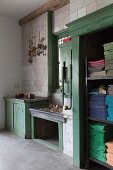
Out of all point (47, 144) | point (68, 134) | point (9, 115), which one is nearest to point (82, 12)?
point (68, 134)

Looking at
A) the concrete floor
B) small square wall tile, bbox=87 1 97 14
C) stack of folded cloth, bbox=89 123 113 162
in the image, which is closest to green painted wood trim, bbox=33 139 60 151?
the concrete floor

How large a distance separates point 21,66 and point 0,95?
1103mm

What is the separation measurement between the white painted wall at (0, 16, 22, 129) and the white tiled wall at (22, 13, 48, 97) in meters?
0.18

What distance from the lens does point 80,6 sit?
3213 millimetres

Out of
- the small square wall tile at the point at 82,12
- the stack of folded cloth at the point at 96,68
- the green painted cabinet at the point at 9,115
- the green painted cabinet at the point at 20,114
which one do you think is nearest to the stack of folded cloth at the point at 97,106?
the stack of folded cloth at the point at 96,68

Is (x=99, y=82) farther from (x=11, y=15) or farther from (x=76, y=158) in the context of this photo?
(x=11, y=15)

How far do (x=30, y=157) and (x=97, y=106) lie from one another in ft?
5.30

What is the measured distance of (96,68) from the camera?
3121mm

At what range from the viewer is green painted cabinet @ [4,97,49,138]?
5.01m

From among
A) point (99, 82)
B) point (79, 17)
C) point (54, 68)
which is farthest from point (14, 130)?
point (79, 17)

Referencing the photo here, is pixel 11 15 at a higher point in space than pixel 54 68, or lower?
higher

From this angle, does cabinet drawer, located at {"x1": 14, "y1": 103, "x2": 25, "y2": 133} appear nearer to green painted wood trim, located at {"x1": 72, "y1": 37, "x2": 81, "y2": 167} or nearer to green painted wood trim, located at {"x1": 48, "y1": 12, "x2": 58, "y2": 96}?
green painted wood trim, located at {"x1": 48, "y1": 12, "x2": 58, "y2": 96}

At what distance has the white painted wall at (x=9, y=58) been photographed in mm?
6035

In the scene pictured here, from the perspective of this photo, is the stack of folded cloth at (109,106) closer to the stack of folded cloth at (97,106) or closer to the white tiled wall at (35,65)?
the stack of folded cloth at (97,106)
